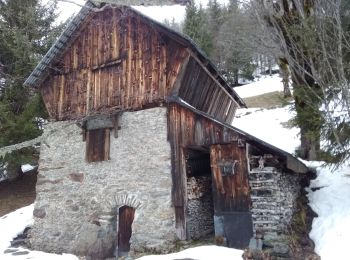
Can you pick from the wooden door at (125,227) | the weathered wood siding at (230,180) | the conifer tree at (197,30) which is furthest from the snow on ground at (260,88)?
the weathered wood siding at (230,180)

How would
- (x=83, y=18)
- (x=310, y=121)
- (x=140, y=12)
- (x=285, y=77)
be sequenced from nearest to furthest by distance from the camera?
(x=310, y=121) → (x=285, y=77) → (x=140, y=12) → (x=83, y=18)

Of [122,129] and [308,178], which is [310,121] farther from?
[122,129]

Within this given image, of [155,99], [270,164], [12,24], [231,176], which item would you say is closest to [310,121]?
[270,164]

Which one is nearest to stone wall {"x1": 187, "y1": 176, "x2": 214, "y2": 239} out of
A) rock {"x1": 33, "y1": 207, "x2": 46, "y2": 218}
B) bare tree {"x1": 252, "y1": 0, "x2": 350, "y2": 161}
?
bare tree {"x1": 252, "y1": 0, "x2": 350, "y2": 161}

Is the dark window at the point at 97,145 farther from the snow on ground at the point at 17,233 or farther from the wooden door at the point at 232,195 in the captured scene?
the wooden door at the point at 232,195

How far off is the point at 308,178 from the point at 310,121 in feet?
10.3

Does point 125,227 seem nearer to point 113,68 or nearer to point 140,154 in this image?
point 140,154

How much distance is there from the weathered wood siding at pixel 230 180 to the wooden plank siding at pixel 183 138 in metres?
0.10

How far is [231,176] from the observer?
10.4 m

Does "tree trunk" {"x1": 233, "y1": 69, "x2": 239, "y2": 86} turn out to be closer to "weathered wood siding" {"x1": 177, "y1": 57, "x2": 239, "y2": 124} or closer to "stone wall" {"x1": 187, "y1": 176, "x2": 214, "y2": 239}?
"weathered wood siding" {"x1": 177, "y1": 57, "x2": 239, "y2": 124}

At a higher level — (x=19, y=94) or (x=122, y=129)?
(x=19, y=94)

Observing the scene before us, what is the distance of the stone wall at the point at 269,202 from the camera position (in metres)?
9.74

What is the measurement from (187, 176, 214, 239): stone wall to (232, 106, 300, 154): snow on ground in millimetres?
6729

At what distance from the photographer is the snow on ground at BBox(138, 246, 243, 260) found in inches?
352
